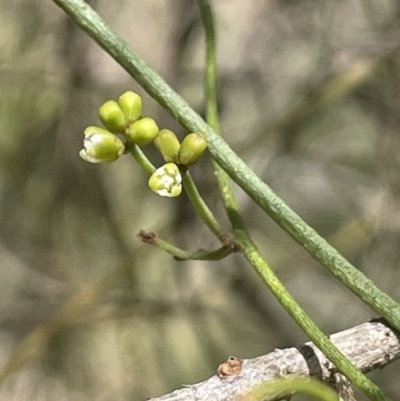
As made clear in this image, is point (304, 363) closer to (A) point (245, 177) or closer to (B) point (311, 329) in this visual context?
(B) point (311, 329)

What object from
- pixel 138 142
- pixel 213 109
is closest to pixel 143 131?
pixel 138 142

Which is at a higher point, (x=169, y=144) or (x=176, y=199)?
(x=176, y=199)

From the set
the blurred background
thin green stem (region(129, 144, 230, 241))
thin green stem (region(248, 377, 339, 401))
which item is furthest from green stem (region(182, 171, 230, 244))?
the blurred background

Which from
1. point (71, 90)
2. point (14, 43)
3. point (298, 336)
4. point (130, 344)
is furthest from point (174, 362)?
point (14, 43)

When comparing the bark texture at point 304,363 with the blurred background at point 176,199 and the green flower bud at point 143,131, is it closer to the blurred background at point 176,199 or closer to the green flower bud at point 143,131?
the green flower bud at point 143,131

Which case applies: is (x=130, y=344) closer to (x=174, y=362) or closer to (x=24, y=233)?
(x=174, y=362)
